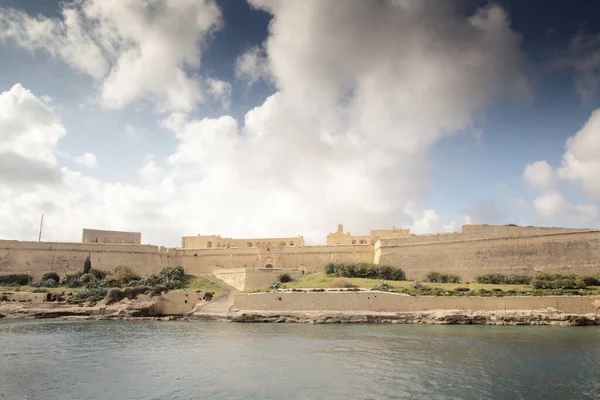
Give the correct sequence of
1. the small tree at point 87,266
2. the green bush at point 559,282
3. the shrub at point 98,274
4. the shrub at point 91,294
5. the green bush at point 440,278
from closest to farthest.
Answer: the green bush at point 559,282 → the shrub at point 91,294 → the green bush at point 440,278 → the shrub at point 98,274 → the small tree at point 87,266

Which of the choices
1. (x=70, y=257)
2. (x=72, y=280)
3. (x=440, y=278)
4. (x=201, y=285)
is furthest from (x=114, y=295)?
(x=440, y=278)

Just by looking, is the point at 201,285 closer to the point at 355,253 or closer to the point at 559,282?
the point at 355,253

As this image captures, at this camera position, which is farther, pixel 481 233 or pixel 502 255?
pixel 481 233

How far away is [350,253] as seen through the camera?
44.2 m

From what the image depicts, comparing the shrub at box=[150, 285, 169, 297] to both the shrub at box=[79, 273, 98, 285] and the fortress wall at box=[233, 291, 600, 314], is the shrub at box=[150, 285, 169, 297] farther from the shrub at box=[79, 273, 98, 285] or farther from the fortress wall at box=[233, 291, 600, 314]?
the shrub at box=[79, 273, 98, 285]

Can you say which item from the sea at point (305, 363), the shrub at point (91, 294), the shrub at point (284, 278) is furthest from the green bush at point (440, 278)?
the shrub at point (91, 294)

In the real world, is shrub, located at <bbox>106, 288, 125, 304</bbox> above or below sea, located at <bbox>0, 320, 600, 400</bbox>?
above

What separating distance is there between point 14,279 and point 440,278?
34.7m

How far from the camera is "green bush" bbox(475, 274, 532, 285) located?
31.9 metres

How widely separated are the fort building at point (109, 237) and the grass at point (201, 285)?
1304 cm

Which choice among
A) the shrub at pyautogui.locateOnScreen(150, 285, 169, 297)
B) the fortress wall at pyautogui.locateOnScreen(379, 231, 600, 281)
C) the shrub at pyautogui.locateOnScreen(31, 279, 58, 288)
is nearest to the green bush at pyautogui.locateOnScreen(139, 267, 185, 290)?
the shrub at pyautogui.locateOnScreen(150, 285, 169, 297)

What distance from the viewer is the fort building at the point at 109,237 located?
163 feet

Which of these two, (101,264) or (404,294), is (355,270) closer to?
(404,294)

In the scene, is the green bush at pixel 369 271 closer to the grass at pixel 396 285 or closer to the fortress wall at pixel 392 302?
the grass at pixel 396 285
